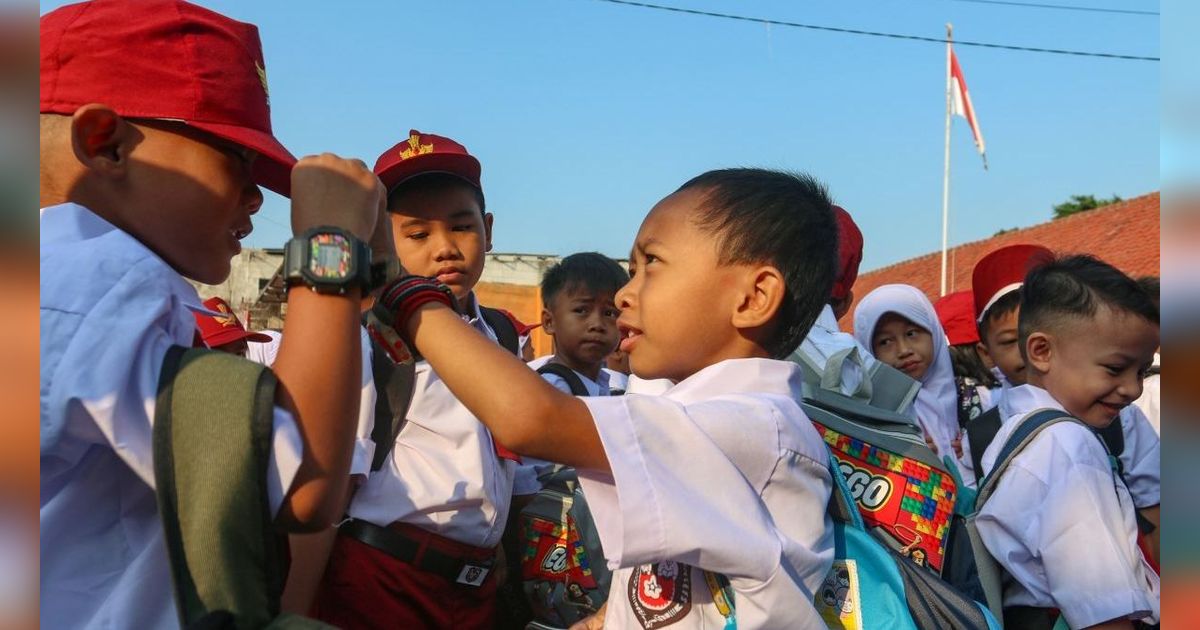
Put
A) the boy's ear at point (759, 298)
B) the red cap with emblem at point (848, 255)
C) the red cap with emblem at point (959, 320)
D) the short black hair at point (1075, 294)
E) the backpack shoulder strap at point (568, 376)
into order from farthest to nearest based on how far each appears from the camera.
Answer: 1. the red cap with emblem at point (959, 320)
2. the backpack shoulder strap at point (568, 376)
3. the red cap with emblem at point (848, 255)
4. the short black hair at point (1075, 294)
5. the boy's ear at point (759, 298)

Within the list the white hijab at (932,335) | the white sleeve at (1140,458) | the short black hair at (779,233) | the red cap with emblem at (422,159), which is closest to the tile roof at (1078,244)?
the white hijab at (932,335)

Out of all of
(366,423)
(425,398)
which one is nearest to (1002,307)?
(425,398)

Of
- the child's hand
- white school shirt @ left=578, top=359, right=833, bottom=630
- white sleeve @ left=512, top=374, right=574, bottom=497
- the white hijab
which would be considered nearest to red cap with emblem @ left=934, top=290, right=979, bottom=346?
the white hijab

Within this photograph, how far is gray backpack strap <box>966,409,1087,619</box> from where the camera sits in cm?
288

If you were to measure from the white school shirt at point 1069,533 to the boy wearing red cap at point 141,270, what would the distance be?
2090 millimetres

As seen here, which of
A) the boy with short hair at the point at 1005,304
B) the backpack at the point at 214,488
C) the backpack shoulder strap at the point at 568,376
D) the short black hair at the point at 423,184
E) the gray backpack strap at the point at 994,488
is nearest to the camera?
the backpack at the point at 214,488

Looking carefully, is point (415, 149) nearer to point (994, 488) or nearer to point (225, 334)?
point (225, 334)

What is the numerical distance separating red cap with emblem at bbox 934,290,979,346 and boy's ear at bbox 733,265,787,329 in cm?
509

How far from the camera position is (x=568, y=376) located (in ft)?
14.6

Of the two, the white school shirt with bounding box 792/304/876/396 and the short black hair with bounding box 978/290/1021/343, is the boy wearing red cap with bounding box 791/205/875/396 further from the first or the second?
the short black hair with bounding box 978/290/1021/343

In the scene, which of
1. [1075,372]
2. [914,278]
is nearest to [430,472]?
[1075,372]

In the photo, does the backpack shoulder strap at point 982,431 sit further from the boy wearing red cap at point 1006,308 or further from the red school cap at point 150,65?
the red school cap at point 150,65

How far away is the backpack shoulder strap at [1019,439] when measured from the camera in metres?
2.91

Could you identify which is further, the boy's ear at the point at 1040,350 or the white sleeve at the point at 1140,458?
the white sleeve at the point at 1140,458
